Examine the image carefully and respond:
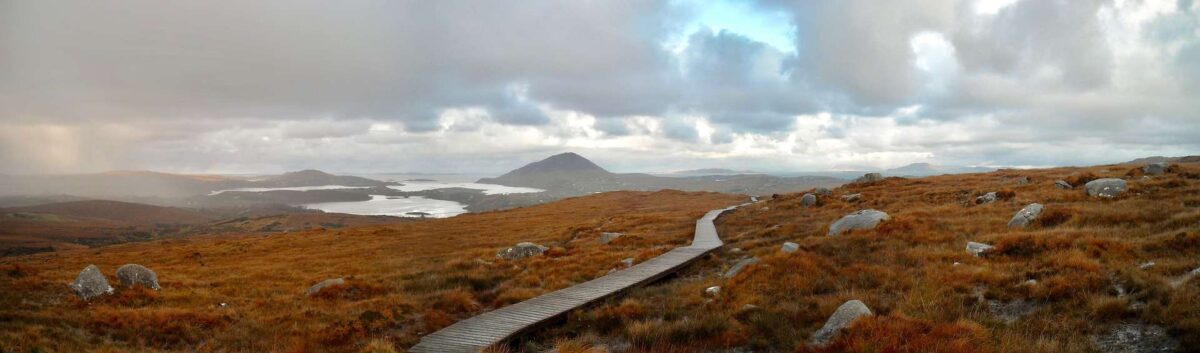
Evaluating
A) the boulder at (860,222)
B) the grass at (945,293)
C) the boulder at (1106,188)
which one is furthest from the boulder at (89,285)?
the boulder at (1106,188)

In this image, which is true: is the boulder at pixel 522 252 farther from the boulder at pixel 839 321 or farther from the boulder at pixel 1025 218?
the boulder at pixel 1025 218

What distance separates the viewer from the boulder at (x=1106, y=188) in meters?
25.8

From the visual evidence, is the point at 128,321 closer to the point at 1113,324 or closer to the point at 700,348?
the point at 700,348

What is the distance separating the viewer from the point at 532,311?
15.1 metres

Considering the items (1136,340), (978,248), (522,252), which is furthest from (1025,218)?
(522,252)

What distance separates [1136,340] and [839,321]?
4.43 meters

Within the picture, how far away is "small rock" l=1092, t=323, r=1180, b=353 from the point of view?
27.9 ft

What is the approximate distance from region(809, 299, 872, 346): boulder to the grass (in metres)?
0.26

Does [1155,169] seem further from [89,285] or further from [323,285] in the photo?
[89,285]

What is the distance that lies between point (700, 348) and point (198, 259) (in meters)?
45.1

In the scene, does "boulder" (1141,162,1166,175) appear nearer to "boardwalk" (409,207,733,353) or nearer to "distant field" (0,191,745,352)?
"distant field" (0,191,745,352)

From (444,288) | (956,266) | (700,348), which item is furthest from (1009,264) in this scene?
(444,288)

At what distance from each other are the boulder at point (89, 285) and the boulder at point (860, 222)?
27.4 m

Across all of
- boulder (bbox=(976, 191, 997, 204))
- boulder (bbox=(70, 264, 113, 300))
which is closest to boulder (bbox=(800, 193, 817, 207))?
boulder (bbox=(976, 191, 997, 204))
